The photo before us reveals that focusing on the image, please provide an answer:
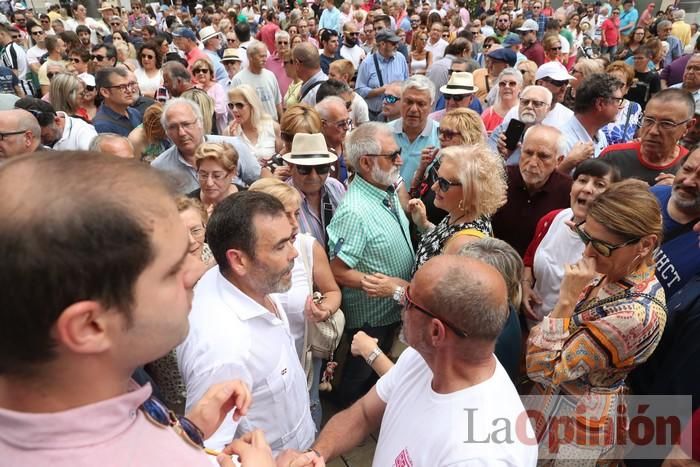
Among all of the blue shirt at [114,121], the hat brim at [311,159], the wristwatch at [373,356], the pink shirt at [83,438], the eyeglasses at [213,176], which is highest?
the pink shirt at [83,438]

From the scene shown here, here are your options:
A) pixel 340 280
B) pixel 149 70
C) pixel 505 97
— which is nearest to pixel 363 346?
pixel 340 280

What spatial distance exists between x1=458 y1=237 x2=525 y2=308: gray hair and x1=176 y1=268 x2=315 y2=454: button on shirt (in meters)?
0.97

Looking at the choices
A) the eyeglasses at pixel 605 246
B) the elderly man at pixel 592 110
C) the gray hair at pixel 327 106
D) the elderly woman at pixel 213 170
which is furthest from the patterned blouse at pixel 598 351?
the gray hair at pixel 327 106

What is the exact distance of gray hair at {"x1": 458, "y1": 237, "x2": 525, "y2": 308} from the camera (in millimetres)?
2133

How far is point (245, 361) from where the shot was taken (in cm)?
183

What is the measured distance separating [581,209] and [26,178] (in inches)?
113

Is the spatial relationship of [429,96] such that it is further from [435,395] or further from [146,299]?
[146,299]

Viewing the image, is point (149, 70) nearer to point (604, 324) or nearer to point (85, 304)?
point (604, 324)

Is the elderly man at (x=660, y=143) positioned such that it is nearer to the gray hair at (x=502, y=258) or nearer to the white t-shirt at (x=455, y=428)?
the gray hair at (x=502, y=258)

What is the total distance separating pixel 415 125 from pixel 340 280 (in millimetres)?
2056

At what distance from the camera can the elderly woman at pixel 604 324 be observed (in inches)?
75.3

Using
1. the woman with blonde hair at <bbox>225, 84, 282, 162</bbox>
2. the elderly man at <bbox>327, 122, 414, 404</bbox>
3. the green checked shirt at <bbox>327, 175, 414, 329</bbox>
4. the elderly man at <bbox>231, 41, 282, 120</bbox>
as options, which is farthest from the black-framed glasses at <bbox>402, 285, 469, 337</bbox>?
the elderly man at <bbox>231, 41, 282, 120</bbox>

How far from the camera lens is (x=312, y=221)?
3.40 metres

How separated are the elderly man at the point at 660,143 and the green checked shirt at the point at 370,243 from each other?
189 cm
